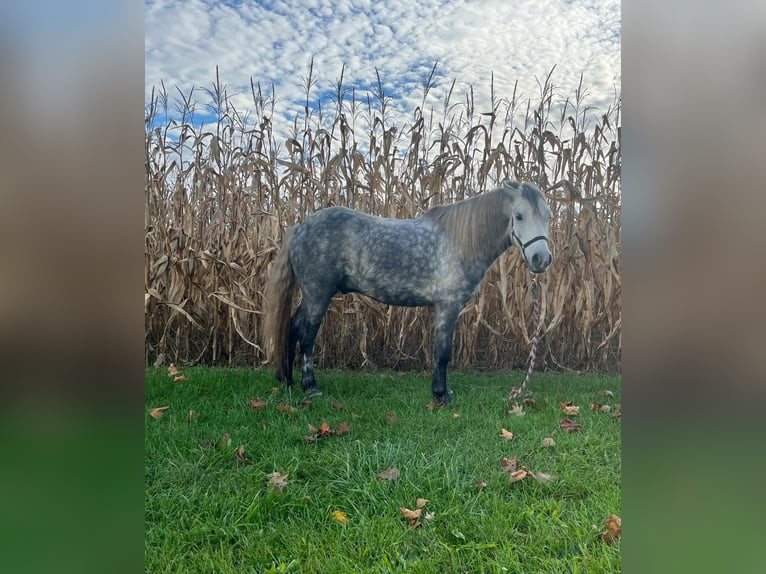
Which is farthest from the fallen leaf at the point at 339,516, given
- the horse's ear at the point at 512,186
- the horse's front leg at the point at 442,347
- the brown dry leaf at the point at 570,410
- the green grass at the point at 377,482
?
the horse's ear at the point at 512,186

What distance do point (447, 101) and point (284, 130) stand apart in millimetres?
819

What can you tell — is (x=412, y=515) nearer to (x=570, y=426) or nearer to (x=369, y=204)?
(x=570, y=426)

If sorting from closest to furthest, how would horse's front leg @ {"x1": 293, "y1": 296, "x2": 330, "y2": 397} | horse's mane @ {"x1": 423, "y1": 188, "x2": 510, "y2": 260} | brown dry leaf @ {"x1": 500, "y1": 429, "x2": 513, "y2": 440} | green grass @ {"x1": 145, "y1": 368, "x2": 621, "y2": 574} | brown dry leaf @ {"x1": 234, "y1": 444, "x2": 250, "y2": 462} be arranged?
green grass @ {"x1": 145, "y1": 368, "x2": 621, "y2": 574}, brown dry leaf @ {"x1": 234, "y1": 444, "x2": 250, "y2": 462}, brown dry leaf @ {"x1": 500, "y1": 429, "x2": 513, "y2": 440}, horse's mane @ {"x1": 423, "y1": 188, "x2": 510, "y2": 260}, horse's front leg @ {"x1": 293, "y1": 296, "x2": 330, "y2": 397}

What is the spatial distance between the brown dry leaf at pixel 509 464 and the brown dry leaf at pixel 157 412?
141 centimetres

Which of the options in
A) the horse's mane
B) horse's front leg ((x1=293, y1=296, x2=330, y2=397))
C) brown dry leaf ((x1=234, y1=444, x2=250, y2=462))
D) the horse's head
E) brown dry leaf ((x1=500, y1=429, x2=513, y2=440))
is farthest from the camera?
horse's front leg ((x1=293, y1=296, x2=330, y2=397))

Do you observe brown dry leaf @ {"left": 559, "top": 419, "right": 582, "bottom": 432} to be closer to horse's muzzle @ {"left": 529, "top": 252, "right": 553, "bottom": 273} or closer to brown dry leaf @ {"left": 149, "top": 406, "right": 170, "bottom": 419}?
horse's muzzle @ {"left": 529, "top": 252, "right": 553, "bottom": 273}

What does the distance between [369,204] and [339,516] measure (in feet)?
4.91

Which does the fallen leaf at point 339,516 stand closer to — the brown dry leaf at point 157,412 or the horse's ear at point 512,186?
the brown dry leaf at point 157,412

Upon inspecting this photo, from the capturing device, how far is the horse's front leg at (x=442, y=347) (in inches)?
74.2

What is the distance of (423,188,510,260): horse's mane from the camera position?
6.07 feet

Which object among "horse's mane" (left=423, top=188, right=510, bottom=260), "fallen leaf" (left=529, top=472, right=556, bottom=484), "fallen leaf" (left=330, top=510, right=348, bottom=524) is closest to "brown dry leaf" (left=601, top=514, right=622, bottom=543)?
"fallen leaf" (left=529, top=472, right=556, bottom=484)
